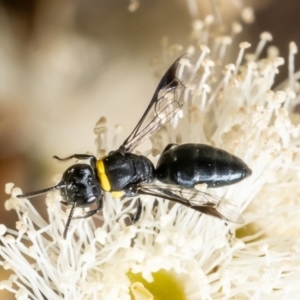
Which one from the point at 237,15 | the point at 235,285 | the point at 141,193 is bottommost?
the point at 235,285

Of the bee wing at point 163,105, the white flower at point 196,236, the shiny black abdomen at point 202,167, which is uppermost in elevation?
the bee wing at point 163,105

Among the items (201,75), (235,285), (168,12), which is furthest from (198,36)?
(235,285)

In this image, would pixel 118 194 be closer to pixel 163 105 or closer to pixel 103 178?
pixel 103 178

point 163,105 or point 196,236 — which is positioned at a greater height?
point 163,105

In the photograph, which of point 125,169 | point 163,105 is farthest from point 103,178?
point 163,105

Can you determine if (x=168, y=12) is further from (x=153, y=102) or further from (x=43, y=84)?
(x=153, y=102)

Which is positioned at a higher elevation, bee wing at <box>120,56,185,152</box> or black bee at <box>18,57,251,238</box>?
bee wing at <box>120,56,185,152</box>

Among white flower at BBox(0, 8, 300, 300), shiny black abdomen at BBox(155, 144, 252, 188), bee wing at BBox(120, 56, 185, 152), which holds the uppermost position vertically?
bee wing at BBox(120, 56, 185, 152)
